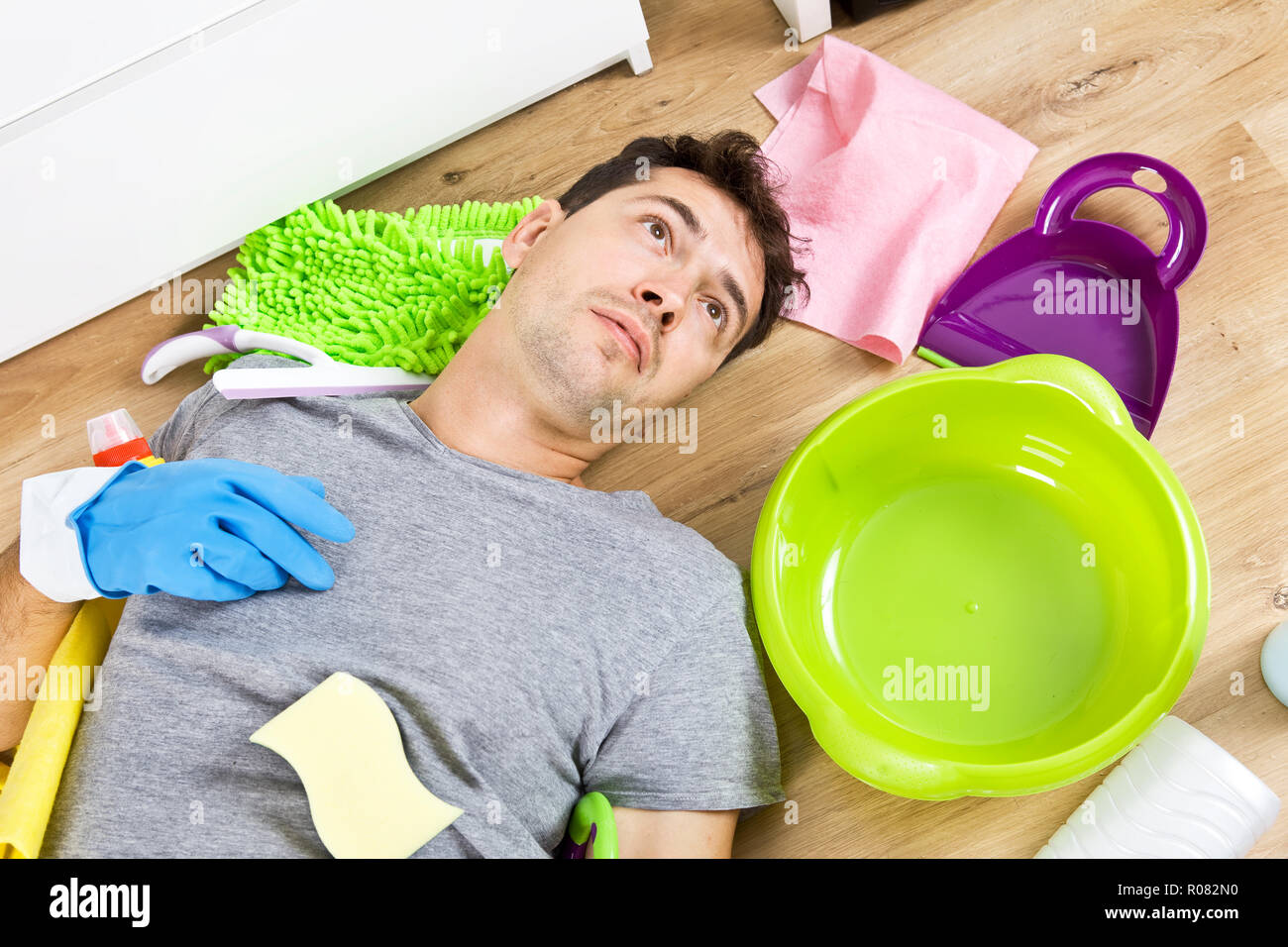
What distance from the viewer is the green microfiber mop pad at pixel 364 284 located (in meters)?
1.17

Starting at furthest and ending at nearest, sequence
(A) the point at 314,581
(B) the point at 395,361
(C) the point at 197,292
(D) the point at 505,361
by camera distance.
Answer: (C) the point at 197,292
(B) the point at 395,361
(D) the point at 505,361
(A) the point at 314,581

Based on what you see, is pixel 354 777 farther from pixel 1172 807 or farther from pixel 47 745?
pixel 1172 807

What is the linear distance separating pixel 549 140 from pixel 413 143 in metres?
0.19

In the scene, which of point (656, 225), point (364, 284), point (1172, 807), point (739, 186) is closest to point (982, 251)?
point (739, 186)

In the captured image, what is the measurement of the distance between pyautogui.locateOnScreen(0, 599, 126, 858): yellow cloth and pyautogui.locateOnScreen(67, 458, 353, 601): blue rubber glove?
11 centimetres

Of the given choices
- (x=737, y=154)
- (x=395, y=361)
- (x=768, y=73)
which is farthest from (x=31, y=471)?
(x=768, y=73)

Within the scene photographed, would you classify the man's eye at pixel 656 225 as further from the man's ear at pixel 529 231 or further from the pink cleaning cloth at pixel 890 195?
the pink cleaning cloth at pixel 890 195

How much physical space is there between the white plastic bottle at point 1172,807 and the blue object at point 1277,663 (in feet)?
0.34

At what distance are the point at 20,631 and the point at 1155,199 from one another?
54.1 inches

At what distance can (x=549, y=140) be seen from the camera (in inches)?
50.4

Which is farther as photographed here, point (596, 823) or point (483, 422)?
point (483, 422)

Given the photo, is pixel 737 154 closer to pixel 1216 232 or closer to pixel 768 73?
pixel 768 73

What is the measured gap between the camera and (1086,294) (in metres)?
1.19

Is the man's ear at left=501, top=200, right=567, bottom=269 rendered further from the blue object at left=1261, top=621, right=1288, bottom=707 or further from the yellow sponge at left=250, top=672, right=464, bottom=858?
the blue object at left=1261, top=621, right=1288, bottom=707
